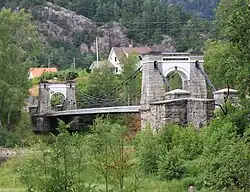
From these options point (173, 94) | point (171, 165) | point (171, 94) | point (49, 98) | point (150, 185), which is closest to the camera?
point (150, 185)

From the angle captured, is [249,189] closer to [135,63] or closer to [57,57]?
[135,63]

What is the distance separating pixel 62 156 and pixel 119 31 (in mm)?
71853

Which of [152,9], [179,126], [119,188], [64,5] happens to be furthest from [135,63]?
[64,5]

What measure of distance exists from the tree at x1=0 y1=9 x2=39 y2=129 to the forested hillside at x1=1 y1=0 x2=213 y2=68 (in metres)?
43.0

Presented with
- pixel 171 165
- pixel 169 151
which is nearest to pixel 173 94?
pixel 169 151

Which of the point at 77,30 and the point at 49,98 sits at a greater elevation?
the point at 77,30

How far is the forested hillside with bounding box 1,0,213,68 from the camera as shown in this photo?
79.6 m

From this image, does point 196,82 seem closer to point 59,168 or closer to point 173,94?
point 173,94

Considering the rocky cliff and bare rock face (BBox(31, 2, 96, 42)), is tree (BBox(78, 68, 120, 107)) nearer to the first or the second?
the rocky cliff

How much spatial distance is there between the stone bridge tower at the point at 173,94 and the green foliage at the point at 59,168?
10747 mm

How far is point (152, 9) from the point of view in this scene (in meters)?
83.1

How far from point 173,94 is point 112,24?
60.6 meters

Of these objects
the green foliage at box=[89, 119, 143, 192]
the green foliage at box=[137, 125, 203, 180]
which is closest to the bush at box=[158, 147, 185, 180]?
the green foliage at box=[137, 125, 203, 180]

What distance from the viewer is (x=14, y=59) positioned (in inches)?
1242
